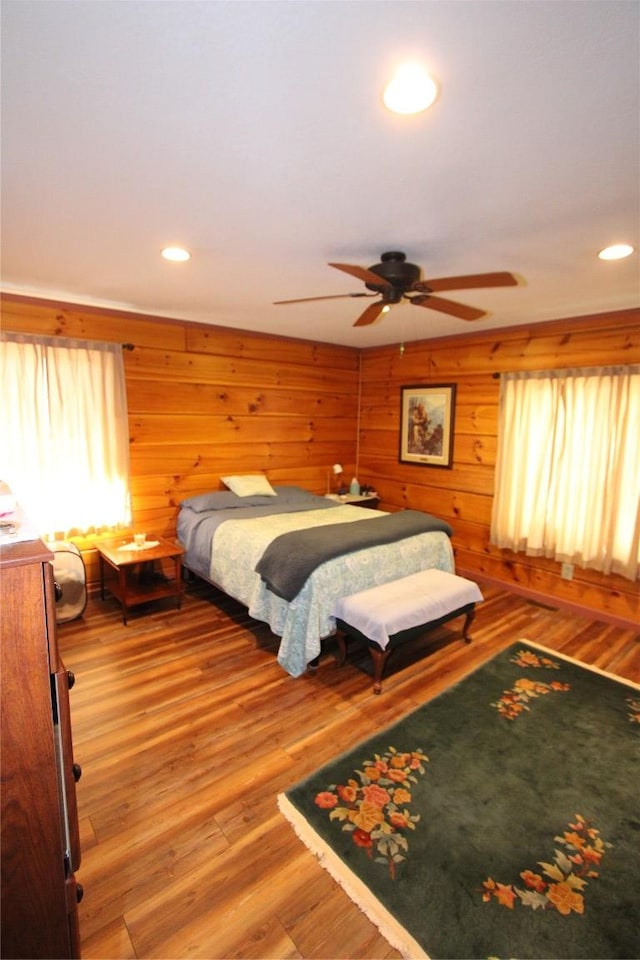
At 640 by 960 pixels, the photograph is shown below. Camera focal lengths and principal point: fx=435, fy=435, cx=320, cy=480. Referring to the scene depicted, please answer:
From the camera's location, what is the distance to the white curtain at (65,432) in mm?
3113

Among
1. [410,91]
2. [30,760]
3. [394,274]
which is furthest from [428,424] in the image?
[30,760]

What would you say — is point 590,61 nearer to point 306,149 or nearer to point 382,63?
point 382,63

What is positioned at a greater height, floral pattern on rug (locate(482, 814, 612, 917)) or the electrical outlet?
the electrical outlet

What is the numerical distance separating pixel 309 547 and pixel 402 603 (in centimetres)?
66

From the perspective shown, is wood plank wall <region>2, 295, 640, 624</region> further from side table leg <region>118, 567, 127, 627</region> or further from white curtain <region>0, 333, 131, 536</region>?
side table leg <region>118, 567, 127, 627</region>

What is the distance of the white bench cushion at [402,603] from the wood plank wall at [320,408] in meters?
1.43

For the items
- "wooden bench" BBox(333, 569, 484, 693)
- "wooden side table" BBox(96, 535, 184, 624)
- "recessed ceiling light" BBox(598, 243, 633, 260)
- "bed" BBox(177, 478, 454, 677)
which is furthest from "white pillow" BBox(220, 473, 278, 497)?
"recessed ceiling light" BBox(598, 243, 633, 260)

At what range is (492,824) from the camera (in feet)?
5.78

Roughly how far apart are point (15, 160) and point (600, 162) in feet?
6.42

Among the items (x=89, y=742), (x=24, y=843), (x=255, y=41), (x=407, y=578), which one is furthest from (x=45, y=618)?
(x=407, y=578)

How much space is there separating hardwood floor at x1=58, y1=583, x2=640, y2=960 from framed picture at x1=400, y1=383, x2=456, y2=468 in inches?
67.5

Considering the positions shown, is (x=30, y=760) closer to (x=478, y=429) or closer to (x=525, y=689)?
(x=525, y=689)

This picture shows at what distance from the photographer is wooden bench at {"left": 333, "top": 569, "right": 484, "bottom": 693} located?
8.22 ft

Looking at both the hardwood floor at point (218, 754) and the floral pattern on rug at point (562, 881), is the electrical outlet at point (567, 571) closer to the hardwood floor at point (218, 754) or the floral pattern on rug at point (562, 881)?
the hardwood floor at point (218, 754)
